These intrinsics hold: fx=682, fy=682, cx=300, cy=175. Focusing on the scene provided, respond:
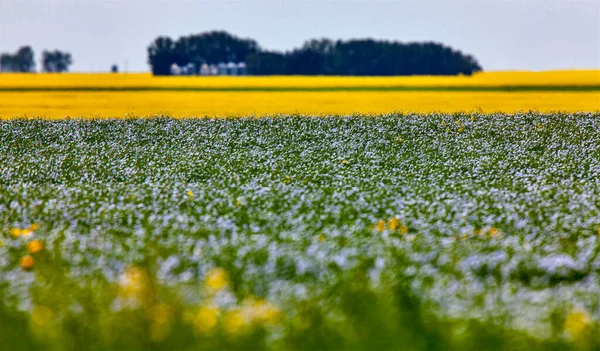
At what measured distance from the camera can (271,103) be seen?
41.7 m

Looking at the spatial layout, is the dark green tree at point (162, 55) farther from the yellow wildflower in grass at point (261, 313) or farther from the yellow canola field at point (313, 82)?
the yellow wildflower in grass at point (261, 313)

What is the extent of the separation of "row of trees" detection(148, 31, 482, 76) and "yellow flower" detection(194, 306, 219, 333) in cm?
7535

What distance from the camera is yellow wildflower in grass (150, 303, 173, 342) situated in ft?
17.8

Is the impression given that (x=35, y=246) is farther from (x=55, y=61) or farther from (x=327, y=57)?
(x=55, y=61)

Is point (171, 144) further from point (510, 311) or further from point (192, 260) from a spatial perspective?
point (510, 311)

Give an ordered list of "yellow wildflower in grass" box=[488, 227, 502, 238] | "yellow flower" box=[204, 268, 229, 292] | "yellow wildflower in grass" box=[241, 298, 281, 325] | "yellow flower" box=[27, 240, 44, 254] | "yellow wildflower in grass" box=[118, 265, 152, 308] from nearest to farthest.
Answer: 1. "yellow wildflower in grass" box=[241, 298, 281, 325]
2. "yellow wildflower in grass" box=[118, 265, 152, 308]
3. "yellow flower" box=[204, 268, 229, 292]
4. "yellow flower" box=[27, 240, 44, 254]
5. "yellow wildflower in grass" box=[488, 227, 502, 238]

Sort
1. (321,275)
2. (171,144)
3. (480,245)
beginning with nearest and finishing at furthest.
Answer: (321,275) → (480,245) → (171,144)

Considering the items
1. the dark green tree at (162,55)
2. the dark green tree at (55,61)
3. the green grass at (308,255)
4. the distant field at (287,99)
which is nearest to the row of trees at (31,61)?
the dark green tree at (55,61)

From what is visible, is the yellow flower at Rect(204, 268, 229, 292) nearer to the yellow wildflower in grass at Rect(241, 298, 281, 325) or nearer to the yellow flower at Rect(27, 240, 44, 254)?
the yellow wildflower in grass at Rect(241, 298, 281, 325)

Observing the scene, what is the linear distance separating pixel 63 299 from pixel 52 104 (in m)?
38.0

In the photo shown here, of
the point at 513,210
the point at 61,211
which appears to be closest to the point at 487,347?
the point at 513,210

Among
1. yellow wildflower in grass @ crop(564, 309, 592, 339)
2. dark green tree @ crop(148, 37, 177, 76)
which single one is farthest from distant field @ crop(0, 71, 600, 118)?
yellow wildflower in grass @ crop(564, 309, 592, 339)

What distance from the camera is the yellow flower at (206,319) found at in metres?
5.48

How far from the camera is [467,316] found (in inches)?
223
